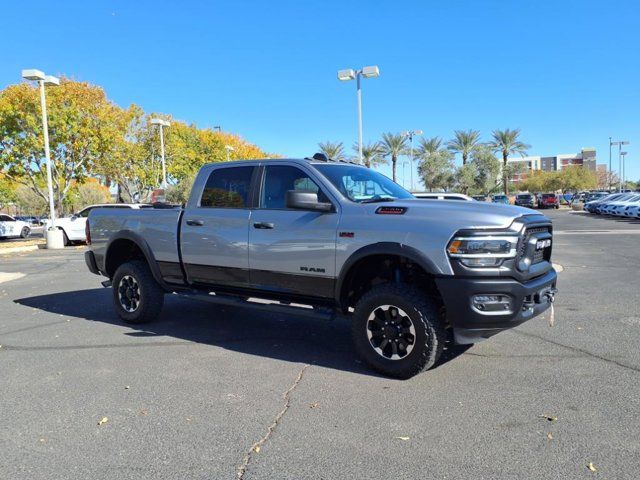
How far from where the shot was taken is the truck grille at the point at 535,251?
4.24 metres

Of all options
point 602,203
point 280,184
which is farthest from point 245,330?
point 602,203

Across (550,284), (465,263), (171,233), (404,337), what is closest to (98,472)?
(404,337)

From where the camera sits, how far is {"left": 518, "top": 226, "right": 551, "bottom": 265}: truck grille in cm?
424

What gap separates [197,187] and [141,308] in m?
1.74

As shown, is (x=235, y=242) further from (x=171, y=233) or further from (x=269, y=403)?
(x=269, y=403)

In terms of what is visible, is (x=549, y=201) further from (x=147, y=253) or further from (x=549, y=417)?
(x=549, y=417)

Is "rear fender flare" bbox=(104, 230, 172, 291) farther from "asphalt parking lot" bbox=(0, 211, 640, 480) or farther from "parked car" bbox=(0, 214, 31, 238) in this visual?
"parked car" bbox=(0, 214, 31, 238)

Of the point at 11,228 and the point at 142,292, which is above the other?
the point at 11,228

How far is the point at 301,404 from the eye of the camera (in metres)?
4.05

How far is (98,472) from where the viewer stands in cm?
308

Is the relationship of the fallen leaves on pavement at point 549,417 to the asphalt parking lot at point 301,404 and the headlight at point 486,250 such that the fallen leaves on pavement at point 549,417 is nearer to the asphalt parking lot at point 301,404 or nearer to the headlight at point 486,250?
the asphalt parking lot at point 301,404

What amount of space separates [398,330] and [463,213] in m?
1.16

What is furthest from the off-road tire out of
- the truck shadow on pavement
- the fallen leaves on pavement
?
the fallen leaves on pavement

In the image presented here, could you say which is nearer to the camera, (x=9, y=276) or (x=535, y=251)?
(x=535, y=251)
